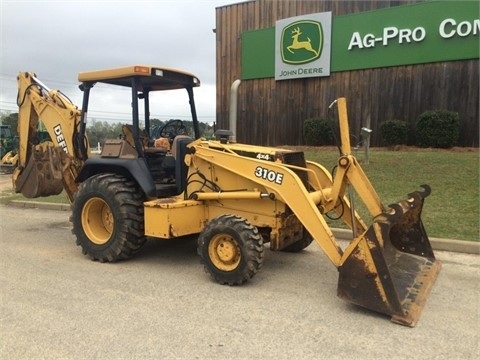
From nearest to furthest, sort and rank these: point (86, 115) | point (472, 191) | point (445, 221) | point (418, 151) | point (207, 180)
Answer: point (207, 180) → point (86, 115) → point (445, 221) → point (472, 191) → point (418, 151)

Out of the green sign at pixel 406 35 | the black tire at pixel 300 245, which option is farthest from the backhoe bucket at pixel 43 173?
the green sign at pixel 406 35

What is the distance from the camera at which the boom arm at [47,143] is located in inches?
269

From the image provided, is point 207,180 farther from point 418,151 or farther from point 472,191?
point 418,151

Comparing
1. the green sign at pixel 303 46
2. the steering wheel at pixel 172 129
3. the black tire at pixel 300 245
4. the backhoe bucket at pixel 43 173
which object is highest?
the green sign at pixel 303 46

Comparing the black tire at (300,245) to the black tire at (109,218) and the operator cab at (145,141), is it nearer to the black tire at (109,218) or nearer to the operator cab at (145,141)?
the operator cab at (145,141)

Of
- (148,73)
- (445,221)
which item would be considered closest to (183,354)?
(148,73)

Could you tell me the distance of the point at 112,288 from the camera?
482 centimetres

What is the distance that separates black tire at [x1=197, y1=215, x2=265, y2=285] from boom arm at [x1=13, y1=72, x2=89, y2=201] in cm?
295

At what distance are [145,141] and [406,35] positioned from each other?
10009 millimetres

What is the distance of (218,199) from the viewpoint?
17.7 ft

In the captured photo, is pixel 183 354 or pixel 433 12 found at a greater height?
pixel 433 12

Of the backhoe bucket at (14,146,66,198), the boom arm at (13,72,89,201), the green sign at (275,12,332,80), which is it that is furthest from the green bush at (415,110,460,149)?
the backhoe bucket at (14,146,66,198)

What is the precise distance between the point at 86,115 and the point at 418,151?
9.38 m

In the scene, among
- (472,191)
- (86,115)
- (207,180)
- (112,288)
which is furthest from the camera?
(472,191)
